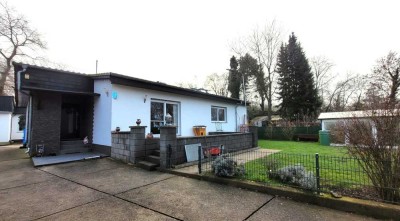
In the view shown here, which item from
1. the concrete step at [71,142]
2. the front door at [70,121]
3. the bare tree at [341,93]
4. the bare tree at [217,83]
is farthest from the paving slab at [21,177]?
the bare tree at [341,93]

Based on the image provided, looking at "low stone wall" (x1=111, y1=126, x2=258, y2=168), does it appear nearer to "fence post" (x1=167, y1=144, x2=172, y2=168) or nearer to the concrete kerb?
"fence post" (x1=167, y1=144, x2=172, y2=168)

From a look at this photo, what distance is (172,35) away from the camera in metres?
13.9

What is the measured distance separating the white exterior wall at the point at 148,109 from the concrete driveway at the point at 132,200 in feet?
9.66

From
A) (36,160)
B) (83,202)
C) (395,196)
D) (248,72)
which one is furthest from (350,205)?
(248,72)

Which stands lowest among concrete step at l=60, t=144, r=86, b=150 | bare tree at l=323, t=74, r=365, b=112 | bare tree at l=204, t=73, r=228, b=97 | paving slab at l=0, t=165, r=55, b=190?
paving slab at l=0, t=165, r=55, b=190

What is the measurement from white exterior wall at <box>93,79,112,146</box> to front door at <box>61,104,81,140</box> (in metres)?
1.11

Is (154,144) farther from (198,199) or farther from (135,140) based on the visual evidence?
(198,199)

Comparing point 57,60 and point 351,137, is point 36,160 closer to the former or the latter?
point 351,137

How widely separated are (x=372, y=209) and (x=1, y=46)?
2838 centimetres

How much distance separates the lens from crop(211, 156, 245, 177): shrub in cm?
515

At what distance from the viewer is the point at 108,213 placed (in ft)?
11.3

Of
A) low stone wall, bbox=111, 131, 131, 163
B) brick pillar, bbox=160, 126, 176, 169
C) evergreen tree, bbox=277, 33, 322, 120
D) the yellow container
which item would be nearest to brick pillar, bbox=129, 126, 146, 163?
low stone wall, bbox=111, 131, 131, 163

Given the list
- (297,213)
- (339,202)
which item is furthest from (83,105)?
(339,202)

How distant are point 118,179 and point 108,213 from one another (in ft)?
6.75
